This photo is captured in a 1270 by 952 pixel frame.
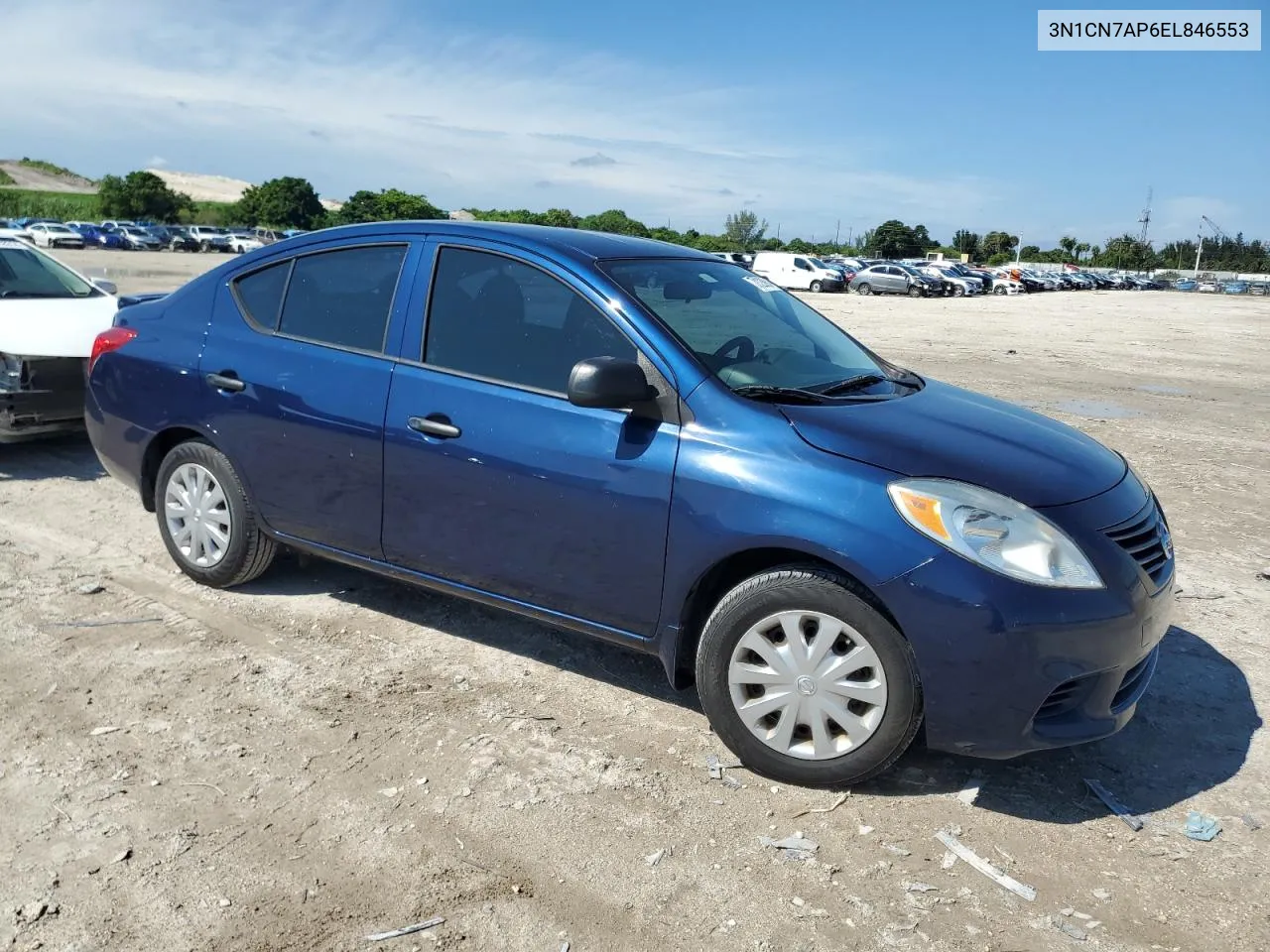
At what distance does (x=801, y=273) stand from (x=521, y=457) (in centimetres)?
4369

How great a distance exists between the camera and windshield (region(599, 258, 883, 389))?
3.85m

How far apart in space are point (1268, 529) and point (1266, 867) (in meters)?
4.30

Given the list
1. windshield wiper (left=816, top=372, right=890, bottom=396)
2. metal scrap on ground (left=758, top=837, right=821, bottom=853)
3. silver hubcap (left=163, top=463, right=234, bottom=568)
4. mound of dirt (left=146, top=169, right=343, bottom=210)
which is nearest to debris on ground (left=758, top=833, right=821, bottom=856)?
metal scrap on ground (left=758, top=837, right=821, bottom=853)

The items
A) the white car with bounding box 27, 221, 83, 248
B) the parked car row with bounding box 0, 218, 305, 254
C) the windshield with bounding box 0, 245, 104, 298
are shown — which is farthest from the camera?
the parked car row with bounding box 0, 218, 305, 254

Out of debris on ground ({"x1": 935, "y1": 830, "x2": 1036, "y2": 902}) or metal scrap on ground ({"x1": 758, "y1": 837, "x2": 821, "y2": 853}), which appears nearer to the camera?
debris on ground ({"x1": 935, "y1": 830, "x2": 1036, "y2": 902})

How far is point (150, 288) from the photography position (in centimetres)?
2688

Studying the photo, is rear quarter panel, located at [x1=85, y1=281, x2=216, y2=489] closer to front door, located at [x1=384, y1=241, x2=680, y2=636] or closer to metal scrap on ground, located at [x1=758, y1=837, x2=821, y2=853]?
front door, located at [x1=384, y1=241, x2=680, y2=636]

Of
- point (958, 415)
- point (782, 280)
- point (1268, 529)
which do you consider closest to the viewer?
point (958, 415)

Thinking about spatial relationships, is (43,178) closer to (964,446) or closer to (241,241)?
(241,241)

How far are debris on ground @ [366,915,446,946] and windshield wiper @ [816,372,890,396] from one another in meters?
2.18

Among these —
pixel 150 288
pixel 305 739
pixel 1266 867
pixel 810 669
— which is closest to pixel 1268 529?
pixel 1266 867

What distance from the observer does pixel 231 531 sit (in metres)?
4.82

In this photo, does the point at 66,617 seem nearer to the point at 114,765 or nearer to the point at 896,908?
the point at 114,765

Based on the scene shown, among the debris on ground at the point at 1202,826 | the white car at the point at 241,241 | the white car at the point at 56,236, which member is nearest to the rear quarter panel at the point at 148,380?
the debris on ground at the point at 1202,826
